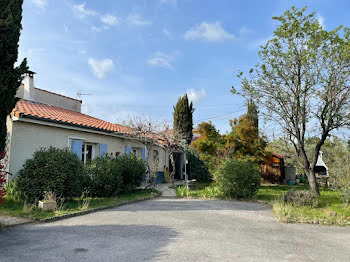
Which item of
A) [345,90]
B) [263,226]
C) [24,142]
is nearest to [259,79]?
[345,90]

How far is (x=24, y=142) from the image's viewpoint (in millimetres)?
10148

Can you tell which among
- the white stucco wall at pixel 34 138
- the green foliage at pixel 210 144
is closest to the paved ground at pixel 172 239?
the white stucco wall at pixel 34 138

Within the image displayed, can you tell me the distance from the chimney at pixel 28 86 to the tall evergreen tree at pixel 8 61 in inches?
316

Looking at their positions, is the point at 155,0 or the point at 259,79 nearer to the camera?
the point at 155,0

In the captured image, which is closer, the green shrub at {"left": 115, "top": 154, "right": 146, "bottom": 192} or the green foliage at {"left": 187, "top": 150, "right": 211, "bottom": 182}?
the green shrub at {"left": 115, "top": 154, "right": 146, "bottom": 192}

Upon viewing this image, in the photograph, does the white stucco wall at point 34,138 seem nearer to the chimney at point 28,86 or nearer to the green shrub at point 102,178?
the green shrub at point 102,178

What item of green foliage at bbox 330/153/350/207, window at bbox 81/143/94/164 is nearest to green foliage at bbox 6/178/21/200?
window at bbox 81/143/94/164

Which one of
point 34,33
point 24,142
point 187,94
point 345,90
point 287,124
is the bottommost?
point 24,142

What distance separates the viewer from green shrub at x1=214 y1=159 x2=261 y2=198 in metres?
11.4

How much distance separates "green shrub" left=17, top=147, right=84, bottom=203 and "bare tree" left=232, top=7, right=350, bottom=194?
9906 mm

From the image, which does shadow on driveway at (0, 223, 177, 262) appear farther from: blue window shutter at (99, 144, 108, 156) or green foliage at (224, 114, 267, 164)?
green foliage at (224, 114, 267, 164)

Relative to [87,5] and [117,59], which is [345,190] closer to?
[117,59]

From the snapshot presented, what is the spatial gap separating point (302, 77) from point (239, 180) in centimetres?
609

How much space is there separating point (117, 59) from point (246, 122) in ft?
30.6
